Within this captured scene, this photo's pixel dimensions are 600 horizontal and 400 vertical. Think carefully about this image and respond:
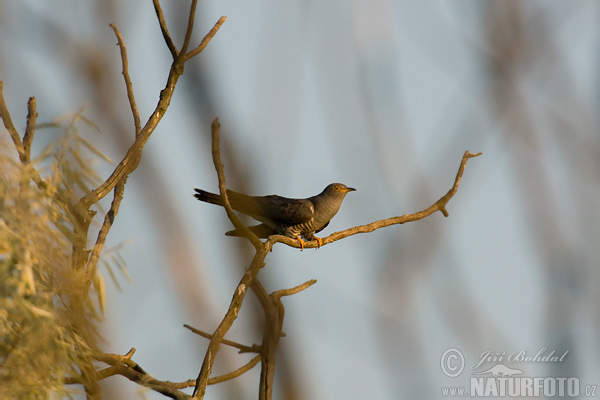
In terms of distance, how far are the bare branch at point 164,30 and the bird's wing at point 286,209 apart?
9.56ft

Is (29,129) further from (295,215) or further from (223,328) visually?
(295,215)

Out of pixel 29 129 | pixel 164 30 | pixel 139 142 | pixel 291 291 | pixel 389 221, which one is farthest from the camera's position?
pixel 389 221

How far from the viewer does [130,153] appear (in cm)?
327

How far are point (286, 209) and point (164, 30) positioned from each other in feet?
11.0

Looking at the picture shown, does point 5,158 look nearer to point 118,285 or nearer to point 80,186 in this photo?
point 80,186

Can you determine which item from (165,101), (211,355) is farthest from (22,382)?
(165,101)

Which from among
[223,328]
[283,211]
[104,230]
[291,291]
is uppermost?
[283,211]

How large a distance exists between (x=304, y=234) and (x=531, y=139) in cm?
470

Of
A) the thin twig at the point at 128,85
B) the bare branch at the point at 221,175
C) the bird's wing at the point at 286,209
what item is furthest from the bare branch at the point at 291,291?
the bird's wing at the point at 286,209

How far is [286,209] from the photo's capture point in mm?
6621

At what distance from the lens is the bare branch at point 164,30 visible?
3346 mm

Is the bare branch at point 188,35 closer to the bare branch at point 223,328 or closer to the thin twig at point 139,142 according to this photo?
the thin twig at point 139,142

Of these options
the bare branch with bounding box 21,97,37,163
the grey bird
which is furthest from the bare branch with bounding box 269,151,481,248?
the grey bird

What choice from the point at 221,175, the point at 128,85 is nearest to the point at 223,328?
the point at 221,175
